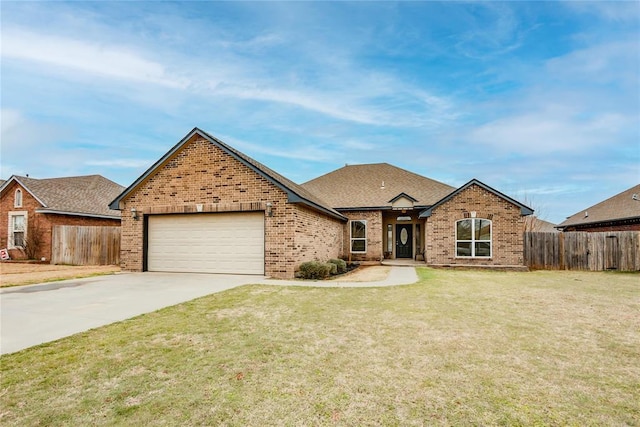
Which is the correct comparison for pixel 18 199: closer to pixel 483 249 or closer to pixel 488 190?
pixel 483 249

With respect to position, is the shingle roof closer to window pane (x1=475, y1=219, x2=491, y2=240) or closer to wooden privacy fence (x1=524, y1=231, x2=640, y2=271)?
wooden privacy fence (x1=524, y1=231, x2=640, y2=271)

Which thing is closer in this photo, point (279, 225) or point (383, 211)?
point (279, 225)

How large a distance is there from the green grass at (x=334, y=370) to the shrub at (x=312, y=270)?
4897 mm

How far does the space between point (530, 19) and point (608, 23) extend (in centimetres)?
294

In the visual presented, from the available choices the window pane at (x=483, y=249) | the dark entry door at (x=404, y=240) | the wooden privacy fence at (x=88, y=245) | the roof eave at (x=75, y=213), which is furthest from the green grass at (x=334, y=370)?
the roof eave at (x=75, y=213)

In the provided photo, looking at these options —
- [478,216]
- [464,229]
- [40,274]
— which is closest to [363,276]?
[464,229]

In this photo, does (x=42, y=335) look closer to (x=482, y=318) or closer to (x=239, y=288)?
(x=239, y=288)

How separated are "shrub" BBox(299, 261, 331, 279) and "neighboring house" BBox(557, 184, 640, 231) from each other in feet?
64.8

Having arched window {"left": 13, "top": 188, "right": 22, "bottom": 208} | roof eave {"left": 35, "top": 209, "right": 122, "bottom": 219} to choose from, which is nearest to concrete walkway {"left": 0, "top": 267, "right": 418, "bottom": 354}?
roof eave {"left": 35, "top": 209, "right": 122, "bottom": 219}

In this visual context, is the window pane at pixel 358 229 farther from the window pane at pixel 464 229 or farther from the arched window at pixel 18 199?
the arched window at pixel 18 199

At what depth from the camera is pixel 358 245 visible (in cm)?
2036

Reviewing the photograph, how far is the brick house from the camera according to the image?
491 inches

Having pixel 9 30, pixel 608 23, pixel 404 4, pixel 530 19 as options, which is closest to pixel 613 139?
pixel 608 23

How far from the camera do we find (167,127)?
21109mm
